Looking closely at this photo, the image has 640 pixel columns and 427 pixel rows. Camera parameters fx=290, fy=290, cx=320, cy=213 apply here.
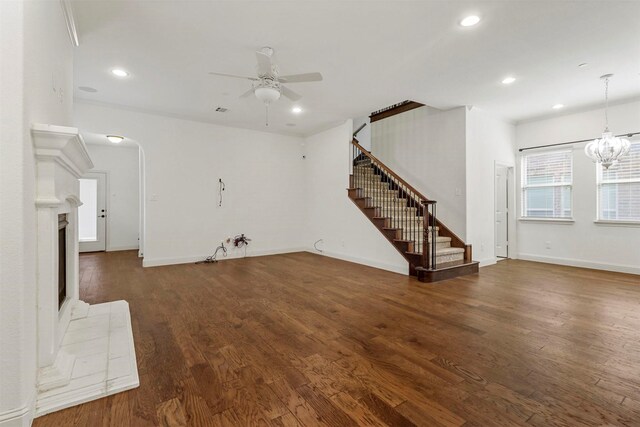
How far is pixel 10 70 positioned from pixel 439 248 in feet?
18.1

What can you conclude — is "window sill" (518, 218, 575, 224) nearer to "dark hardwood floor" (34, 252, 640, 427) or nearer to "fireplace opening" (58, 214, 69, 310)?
"dark hardwood floor" (34, 252, 640, 427)

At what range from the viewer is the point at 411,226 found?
18.3 ft

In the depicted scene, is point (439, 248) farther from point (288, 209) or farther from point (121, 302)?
point (121, 302)

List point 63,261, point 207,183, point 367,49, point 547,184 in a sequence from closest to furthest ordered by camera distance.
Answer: point 63,261 → point 367,49 → point 547,184 → point 207,183

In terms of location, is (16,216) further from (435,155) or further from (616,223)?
(616,223)

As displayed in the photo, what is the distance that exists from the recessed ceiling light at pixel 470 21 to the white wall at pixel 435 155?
8.97 ft

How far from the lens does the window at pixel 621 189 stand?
497 cm

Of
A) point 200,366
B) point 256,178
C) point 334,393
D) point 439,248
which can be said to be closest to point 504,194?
point 439,248

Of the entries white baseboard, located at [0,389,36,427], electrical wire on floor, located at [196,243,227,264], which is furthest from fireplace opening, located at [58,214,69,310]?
electrical wire on floor, located at [196,243,227,264]

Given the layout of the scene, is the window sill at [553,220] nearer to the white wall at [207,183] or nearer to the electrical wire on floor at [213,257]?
the white wall at [207,183]

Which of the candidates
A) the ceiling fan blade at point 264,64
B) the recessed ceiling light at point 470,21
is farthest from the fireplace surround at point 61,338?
the recessed ceiling light at point 470,21

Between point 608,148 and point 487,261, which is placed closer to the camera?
point 608,148

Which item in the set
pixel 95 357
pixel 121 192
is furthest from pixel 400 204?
pixel 121 192

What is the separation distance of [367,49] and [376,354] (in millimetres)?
3183
